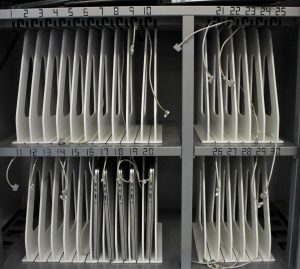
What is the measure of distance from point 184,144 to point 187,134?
0.04m

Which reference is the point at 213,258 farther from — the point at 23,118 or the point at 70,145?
the point at 23,118

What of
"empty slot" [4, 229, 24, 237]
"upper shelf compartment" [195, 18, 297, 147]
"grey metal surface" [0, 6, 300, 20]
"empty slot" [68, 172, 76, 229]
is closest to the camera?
"grey metal surface" [0, 6, 300, 20]

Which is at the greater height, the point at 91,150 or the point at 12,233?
the point at 91,150

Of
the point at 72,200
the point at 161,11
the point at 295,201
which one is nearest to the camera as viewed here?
the point at 161,11

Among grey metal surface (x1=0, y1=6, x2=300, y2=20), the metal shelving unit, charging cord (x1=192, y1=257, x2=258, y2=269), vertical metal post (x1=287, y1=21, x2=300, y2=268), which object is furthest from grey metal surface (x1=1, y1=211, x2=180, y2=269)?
grey metal surface (x1=0, y1=6, x2=300, y2=20)

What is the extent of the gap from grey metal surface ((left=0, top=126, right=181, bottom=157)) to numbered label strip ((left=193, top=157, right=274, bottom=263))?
20cm

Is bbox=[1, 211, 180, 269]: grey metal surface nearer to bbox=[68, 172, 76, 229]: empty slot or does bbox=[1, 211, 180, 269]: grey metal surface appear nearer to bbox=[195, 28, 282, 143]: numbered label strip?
bbox=[68, 172, 76, 229]: empty slot

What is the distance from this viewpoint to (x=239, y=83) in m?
1.20

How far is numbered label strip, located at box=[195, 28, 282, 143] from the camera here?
112 cm

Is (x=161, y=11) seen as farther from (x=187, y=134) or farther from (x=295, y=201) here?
(x=295, y=201)

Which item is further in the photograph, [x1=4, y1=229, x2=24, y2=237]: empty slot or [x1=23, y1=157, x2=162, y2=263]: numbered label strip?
[x1=4, y1=229, x2=24, y2=237]: empty slot

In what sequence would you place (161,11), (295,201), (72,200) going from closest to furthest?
(161,11), (295,201), (72,200)

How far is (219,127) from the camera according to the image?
114 cm

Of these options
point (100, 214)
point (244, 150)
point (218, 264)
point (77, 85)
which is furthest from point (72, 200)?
point (244, 150)
